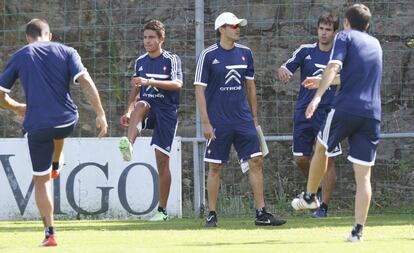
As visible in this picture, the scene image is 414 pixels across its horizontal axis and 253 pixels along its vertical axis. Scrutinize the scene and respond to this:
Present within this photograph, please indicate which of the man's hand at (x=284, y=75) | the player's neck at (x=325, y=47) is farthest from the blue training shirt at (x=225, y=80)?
the player's neck at (x=325, y=47)

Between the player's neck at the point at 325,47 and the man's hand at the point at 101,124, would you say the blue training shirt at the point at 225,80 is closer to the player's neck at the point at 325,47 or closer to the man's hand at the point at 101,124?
the player's neck at the point at 325,47

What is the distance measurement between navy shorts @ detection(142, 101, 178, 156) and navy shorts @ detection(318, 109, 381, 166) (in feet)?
13.8

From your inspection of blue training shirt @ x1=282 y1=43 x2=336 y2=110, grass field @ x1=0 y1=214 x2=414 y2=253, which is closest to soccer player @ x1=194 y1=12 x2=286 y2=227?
grass field @ x1=0 y1=214 x2=414 y2=253

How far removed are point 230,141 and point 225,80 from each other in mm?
679

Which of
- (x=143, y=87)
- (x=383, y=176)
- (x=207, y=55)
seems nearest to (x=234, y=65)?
(x=207, y=55)

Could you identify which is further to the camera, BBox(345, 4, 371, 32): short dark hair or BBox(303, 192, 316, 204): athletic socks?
BBox(303, 192, 316, 204): athletic socks

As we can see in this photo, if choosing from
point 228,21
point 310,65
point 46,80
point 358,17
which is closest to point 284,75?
point 310,65

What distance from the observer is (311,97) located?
45.5ft

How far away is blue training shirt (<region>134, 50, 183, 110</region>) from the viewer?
13.8m

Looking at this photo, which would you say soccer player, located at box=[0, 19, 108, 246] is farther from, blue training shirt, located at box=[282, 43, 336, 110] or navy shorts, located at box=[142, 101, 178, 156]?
blue training shirt, located at box=[282, 43, 336, 110]

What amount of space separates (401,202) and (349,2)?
117 inches

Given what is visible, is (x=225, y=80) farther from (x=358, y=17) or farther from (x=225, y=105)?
(x=358, y=17)

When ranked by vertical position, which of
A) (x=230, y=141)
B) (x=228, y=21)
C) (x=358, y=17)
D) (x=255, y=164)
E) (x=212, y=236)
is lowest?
(x=212, y=236)

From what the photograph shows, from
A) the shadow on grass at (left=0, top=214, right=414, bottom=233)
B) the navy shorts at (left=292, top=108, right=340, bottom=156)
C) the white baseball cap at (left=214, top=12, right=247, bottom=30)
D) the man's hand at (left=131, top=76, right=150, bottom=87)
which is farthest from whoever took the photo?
the navy shorts at (left=292, top=108, right=340, bottom=156)
